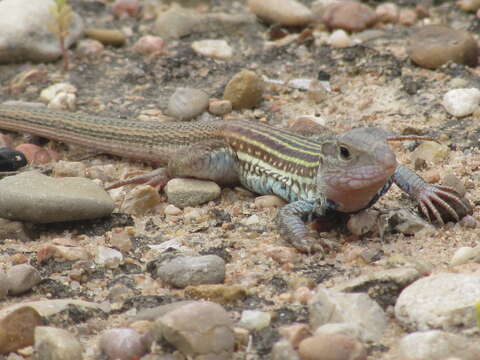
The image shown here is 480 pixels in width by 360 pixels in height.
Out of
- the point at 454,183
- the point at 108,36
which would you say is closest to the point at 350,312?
the point at 454,183

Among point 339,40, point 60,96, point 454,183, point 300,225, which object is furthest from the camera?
point 339,40

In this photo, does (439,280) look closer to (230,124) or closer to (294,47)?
(230,124)

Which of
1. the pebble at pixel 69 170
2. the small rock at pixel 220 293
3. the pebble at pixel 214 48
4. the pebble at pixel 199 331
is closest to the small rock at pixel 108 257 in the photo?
the small rock at pixel 220 293

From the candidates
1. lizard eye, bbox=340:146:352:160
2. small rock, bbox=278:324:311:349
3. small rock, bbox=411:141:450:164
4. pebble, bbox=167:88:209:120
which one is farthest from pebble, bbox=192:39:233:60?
small rock, bbox=278:324:311:349

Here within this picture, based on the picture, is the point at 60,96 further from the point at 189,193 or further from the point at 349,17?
the point at 349,17

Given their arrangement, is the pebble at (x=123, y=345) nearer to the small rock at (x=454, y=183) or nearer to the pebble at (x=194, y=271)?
the pebble at (x=194, y=271)

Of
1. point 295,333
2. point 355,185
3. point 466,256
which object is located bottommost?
point 295,333
